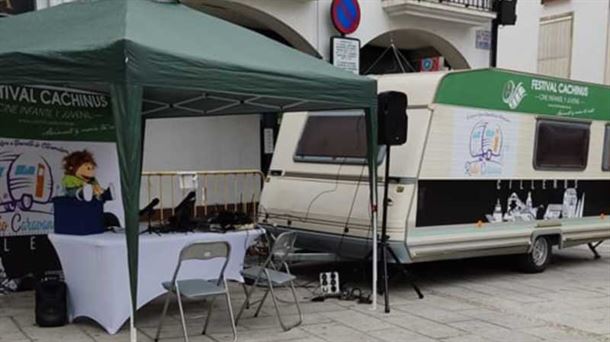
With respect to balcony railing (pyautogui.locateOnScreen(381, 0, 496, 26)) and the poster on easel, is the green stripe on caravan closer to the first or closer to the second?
balcony railing (pyautogui.locateOnScreen(381, 0, 496, 26))

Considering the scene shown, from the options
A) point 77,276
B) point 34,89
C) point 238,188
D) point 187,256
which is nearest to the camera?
point 187,256

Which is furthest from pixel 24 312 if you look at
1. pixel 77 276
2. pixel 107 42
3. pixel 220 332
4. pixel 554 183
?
pixel 554 183

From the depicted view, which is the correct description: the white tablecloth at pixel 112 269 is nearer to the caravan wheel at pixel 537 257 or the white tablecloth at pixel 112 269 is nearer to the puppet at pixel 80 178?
the puppet at pixel 80 178

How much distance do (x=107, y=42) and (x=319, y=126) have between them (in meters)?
4.04

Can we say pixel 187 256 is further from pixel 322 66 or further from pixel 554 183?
pixel 554 183

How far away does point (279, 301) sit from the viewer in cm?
709

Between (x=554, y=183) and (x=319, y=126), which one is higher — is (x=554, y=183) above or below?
below

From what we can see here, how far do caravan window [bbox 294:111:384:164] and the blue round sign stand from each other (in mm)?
2629

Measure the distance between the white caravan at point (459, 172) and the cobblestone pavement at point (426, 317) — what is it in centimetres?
52

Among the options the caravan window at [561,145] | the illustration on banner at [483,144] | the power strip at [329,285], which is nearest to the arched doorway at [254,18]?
the illustration on banner at [483,144]

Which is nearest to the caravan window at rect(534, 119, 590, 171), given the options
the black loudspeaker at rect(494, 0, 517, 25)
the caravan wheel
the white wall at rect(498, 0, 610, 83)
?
the caravan wheel

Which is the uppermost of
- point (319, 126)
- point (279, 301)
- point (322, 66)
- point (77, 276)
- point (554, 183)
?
point (322, 66)

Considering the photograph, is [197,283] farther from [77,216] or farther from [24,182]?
[24,182]

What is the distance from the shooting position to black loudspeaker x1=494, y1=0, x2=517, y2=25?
40.1 ft
